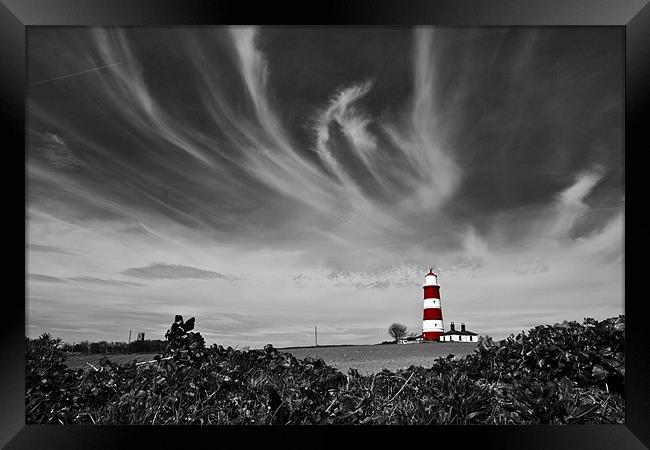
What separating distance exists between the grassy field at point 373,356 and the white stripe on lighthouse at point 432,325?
0.10 m

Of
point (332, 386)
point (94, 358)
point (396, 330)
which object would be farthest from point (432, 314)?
point (94, 358)

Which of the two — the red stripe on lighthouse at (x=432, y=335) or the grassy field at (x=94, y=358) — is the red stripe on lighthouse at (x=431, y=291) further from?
the grassy field at (x=94, y=358)

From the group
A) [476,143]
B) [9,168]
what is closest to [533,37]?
[476,143]

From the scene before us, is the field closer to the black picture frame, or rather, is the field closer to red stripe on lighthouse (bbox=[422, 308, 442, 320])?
red stripe on lighthouse (bbox=[422, 308, 442, 320])

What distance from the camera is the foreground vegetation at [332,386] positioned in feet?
8.14

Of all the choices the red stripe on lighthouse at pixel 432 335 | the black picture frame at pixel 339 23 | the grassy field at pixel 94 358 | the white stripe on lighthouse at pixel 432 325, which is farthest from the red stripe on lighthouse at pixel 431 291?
the grassy field at pixel 94 358

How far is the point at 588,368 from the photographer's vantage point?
10.2 ft

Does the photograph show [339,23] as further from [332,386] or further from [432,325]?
Result: [432,325]

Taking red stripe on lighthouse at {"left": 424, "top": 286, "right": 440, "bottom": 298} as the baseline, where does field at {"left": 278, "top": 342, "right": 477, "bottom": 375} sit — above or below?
below

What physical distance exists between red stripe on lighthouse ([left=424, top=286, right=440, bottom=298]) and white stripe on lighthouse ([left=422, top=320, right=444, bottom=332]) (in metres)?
0.18

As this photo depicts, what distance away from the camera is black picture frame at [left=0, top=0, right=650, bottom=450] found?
2035 millimetres

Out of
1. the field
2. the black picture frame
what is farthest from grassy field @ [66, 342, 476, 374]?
the black picture frame

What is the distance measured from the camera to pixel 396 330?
3.19 meters

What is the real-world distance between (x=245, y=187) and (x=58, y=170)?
106cm
